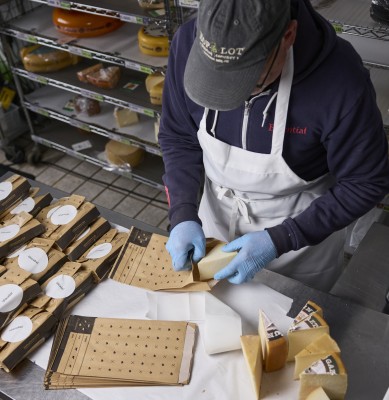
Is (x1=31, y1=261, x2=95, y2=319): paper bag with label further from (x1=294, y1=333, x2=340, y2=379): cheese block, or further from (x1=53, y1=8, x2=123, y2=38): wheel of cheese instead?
(x1=53, y1=8, x2=123, y2=38): wheel of cheese

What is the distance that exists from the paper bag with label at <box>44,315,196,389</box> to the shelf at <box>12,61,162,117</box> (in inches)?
78.1

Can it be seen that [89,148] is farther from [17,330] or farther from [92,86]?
[17,330]

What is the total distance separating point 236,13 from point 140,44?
6.99 ft

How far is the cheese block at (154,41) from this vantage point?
10.3 feet

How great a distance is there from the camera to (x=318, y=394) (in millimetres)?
1289

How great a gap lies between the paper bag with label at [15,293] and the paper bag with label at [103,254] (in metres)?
0.19

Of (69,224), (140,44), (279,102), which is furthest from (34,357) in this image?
(140,44)

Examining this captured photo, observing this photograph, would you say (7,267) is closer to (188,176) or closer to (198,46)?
(188,176)

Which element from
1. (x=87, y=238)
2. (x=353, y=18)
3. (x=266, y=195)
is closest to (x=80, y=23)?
(x=353, y=18)

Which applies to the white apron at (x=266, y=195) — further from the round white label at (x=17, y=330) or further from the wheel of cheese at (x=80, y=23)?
the wheel of cheese at (x=80, y=23)

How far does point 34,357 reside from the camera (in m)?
1.52

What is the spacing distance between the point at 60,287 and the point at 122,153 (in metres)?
2.25

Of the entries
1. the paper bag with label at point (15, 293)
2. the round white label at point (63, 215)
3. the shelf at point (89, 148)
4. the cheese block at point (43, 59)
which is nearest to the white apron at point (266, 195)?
the round white label at point (63, 215)

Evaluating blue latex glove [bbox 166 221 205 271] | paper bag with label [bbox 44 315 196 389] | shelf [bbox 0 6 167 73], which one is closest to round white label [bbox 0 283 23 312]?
paper bag with label [bbox 44 315 196 389]
